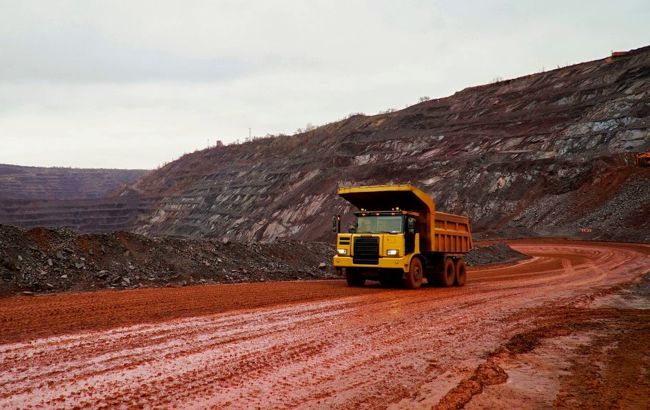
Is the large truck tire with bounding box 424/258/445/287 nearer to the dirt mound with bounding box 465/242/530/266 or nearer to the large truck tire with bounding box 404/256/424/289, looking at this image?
the large truck tire with bounding box 404/256/424/289

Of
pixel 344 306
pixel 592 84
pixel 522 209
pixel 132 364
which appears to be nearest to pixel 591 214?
pixel 522 209

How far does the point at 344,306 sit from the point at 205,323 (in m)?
3.80

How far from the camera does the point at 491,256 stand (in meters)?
32.9

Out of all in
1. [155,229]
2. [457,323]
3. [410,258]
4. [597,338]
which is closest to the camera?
[597,338]

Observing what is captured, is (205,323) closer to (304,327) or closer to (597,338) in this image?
(304,327)

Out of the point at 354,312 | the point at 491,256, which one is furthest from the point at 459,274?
the point at 491,256

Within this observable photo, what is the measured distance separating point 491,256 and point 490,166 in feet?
86.8

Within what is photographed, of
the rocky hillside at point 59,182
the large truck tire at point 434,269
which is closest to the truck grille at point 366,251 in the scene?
the large truck tire at point 434,269

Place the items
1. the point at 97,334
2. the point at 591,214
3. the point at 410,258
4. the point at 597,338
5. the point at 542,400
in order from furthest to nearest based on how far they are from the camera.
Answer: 1. the point at 591,214
2. the point at 410,258
3. the point at 597,338
4. the point at 97,334
5. the point at 542,400

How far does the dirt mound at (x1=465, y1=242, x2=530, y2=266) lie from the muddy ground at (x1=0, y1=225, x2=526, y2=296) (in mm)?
11503

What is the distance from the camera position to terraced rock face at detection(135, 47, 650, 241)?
4928 cm

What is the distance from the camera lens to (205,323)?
9.64 metres

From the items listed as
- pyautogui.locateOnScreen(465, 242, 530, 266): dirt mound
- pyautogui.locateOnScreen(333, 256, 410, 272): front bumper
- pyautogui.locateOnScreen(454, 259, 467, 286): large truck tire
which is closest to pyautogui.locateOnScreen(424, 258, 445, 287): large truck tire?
pyautogui.locateOnScreen(454, 259, 467, 286): large truck tire

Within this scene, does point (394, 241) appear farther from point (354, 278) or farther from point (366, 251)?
point (354, 278)
